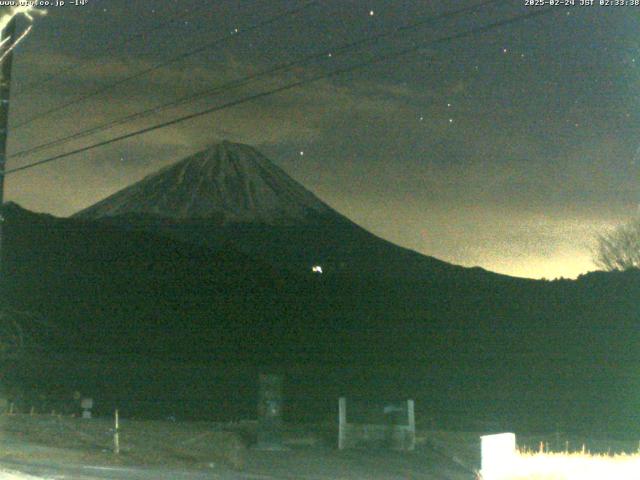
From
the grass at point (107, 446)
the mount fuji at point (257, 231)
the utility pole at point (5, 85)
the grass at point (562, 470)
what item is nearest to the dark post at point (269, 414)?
the grass at point (107, 446)

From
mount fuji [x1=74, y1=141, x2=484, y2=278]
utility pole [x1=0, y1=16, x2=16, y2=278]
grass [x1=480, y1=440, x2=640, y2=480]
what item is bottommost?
grass [x1=480, y1=440, x2=640, y2=480]

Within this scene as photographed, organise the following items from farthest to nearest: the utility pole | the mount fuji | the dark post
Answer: the mount fuji
the dark post
the utility pole

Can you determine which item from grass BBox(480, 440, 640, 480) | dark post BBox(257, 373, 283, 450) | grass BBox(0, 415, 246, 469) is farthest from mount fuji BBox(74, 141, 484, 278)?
grass BBox(480, 440, 640, 480)

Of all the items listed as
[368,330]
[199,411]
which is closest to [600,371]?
[199,411]

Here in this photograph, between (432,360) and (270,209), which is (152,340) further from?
(270,209)

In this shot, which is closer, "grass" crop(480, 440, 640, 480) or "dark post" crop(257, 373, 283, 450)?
"grass" crop(480, 440, 640, 480)

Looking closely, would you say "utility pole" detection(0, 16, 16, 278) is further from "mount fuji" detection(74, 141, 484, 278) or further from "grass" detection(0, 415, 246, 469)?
"mount fuji" detection(74, 141, 484, 278)

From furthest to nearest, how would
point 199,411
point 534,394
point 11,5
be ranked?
1. point 534,394
2. point 199,411
3. point 11,5

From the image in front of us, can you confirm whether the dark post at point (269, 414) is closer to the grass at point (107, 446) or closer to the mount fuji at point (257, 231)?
the grass at point (107, 446)
